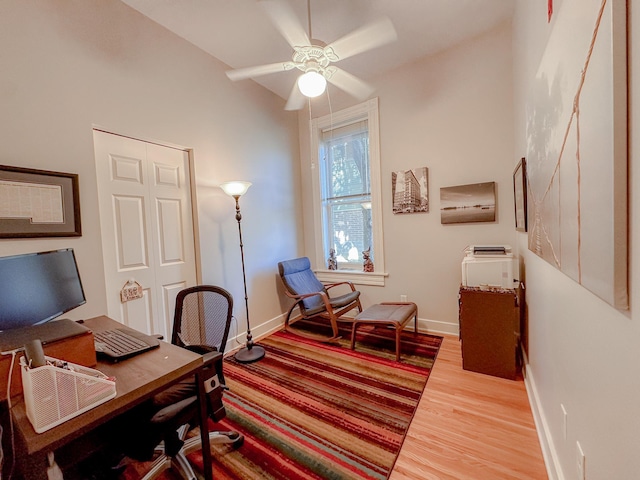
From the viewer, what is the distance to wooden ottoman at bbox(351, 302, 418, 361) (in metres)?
2.42

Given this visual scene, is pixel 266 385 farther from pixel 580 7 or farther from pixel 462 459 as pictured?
pixel 580 7

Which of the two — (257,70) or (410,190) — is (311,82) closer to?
(257,70)

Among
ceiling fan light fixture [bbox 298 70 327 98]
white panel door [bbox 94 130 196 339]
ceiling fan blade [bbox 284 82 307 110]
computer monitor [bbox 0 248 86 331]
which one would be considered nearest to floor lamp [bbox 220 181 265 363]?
white panel door [bbox 94 130 196 339]

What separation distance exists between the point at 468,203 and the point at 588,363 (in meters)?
2.14

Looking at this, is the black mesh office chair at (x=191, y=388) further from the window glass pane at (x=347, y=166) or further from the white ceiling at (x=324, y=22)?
the window glass pane at (x=347, y=166)

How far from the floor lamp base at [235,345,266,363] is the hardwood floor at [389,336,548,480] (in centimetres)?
152

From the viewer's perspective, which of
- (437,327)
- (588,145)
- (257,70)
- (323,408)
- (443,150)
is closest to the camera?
(588,145)

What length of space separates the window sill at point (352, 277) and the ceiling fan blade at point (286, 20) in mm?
2560

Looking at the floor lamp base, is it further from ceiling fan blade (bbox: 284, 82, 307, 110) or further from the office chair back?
ceiling fan blade (bbox: 284, 82, 307, 110)

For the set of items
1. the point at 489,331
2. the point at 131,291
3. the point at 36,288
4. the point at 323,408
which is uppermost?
the point at 36,288

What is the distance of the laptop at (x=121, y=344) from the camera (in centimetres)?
109

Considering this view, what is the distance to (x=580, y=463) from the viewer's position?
3.04 feet

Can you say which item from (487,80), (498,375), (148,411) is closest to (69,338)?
(148,411)

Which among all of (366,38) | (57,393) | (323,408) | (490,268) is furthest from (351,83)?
(323,408)
